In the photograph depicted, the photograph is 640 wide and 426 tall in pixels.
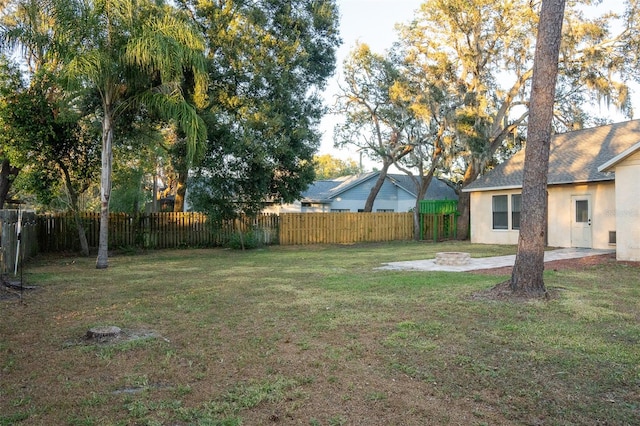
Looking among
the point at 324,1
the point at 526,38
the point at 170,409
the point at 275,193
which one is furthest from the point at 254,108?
the point at 170,409

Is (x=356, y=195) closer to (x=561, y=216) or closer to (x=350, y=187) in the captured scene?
(x=350, y=187)

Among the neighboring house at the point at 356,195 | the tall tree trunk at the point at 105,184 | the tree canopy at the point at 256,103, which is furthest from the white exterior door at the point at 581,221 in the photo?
the neighboring house at the point at 356,195

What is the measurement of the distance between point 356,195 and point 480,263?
22636 millimetres

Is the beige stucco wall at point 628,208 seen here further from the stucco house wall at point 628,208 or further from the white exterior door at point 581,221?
the white exterior door at point 581,221

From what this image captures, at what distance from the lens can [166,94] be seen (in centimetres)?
1276

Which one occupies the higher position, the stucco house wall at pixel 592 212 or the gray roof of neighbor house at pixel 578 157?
the gray roof of neighbor house at pixel 578 157

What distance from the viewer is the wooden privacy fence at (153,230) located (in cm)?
1664

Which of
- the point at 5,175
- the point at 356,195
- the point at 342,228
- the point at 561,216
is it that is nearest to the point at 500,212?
the point at 561,216

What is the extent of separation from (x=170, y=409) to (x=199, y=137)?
10580 millimetres

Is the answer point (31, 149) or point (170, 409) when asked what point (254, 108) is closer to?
point (31, 149)

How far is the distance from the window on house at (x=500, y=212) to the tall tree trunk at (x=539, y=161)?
12882 mm

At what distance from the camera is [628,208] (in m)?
12.4

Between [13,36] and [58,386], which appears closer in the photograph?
[58,386]

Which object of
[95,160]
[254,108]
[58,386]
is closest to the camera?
[58,386]
